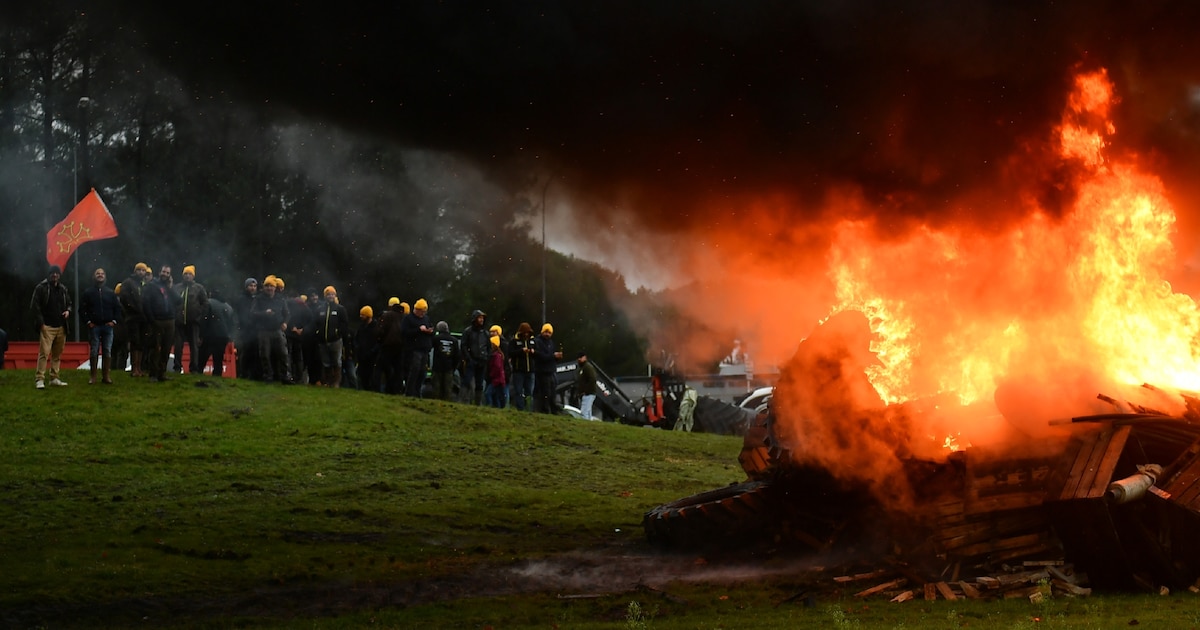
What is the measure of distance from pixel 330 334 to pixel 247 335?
183 centimetres

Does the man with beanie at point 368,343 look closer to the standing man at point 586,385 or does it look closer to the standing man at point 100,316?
the standing man at point 100,316

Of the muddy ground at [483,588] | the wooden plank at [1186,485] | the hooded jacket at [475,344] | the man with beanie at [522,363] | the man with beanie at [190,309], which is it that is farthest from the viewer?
the man with beanie at [522,363]

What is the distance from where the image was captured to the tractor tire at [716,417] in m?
34.4

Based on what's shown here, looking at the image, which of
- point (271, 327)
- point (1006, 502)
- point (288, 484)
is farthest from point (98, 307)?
point (1006, 502)

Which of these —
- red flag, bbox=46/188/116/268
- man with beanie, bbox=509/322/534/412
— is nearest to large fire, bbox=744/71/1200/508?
man with beanie, bbox=509/322/534/412

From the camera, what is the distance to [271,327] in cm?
2631

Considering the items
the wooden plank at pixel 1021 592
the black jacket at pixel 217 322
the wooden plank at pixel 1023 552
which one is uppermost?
the black jacket at pixel 217 322

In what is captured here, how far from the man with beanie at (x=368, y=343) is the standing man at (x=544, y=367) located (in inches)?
163

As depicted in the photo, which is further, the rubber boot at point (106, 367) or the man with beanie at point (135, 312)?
the man with beanie at point (135, 312)

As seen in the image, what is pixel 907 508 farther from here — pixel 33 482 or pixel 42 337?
pixel 42 337

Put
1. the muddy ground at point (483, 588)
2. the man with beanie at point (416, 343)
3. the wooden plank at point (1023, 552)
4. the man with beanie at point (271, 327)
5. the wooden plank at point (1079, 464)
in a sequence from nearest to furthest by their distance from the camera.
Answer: the muddy ground at point (483, 588) → the wooden plank at point (1079, 464) → the wooden plank at point (1023, 552) → the man with beanie at point (271, 327) → the man with beanie at point (416, 343)

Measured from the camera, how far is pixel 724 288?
61.1 ft

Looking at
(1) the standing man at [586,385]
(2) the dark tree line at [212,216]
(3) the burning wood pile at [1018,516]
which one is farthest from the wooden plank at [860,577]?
(1) the standing man at [586,385]

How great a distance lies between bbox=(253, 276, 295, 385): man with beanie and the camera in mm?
25953
